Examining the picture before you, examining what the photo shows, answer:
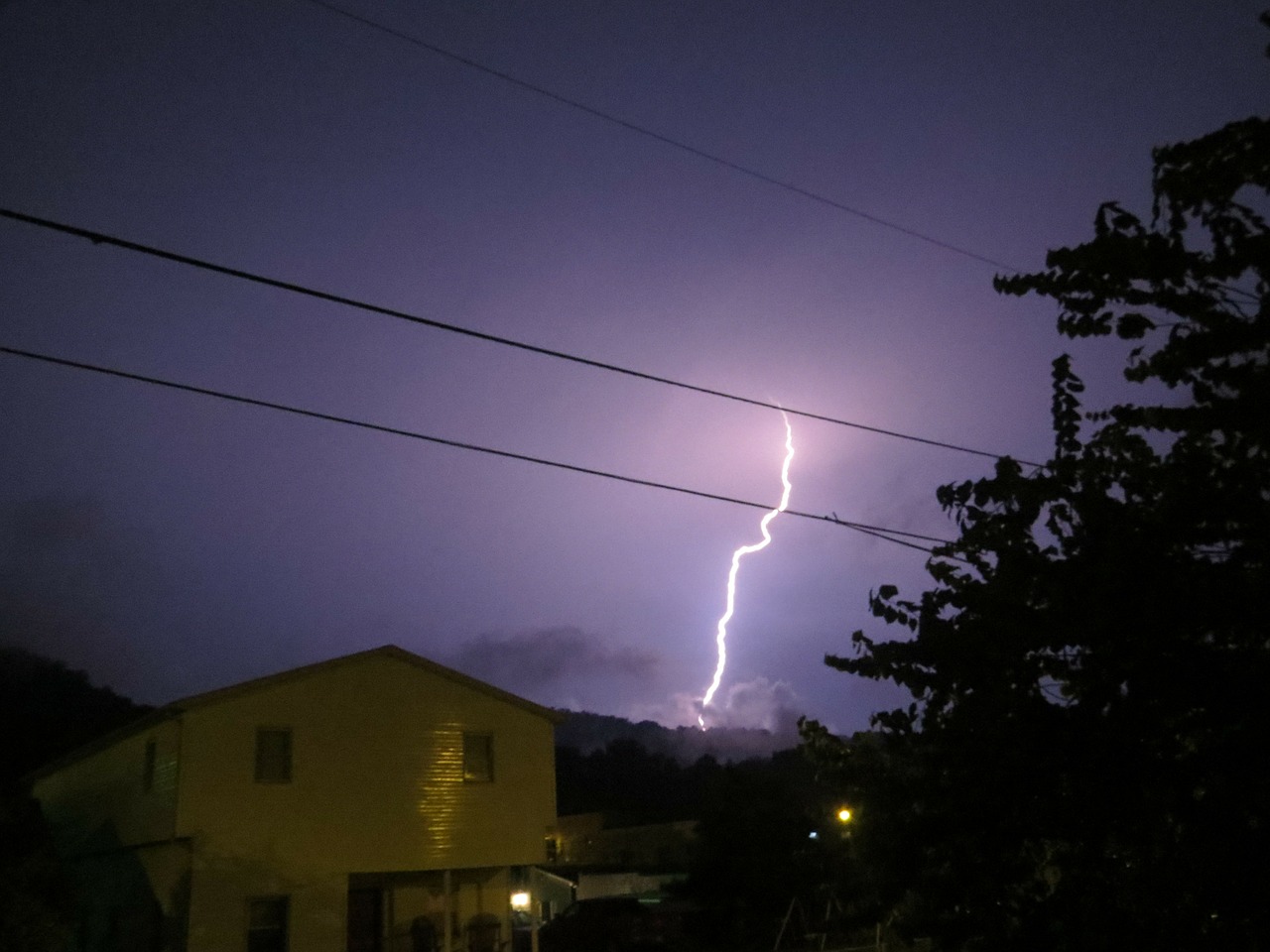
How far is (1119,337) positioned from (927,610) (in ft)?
6.59

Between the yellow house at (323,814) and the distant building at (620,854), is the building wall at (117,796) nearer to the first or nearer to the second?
the yellow house at (323,814)

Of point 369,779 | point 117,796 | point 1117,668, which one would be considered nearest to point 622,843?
point 117,796

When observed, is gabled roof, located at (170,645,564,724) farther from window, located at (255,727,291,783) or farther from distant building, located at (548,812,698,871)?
distant building, located at (548,812,698,871)

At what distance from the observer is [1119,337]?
21.2 ft

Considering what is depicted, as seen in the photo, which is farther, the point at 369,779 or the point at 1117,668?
the point at 369,779

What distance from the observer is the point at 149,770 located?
2478 cm

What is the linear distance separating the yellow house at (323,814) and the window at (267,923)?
0.03m

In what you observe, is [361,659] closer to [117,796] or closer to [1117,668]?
[117,796]

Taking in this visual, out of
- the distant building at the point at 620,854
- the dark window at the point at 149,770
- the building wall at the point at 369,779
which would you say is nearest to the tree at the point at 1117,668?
the building wall at the point at 369,779

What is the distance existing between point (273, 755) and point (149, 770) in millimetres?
3065

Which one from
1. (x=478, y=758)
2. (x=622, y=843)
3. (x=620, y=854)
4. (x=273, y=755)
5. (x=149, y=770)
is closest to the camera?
(x=273, y=755)

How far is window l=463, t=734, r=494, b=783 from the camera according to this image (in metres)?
26.5

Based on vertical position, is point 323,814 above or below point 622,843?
below

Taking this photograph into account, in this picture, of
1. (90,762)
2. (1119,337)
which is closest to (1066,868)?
(1119,337)
